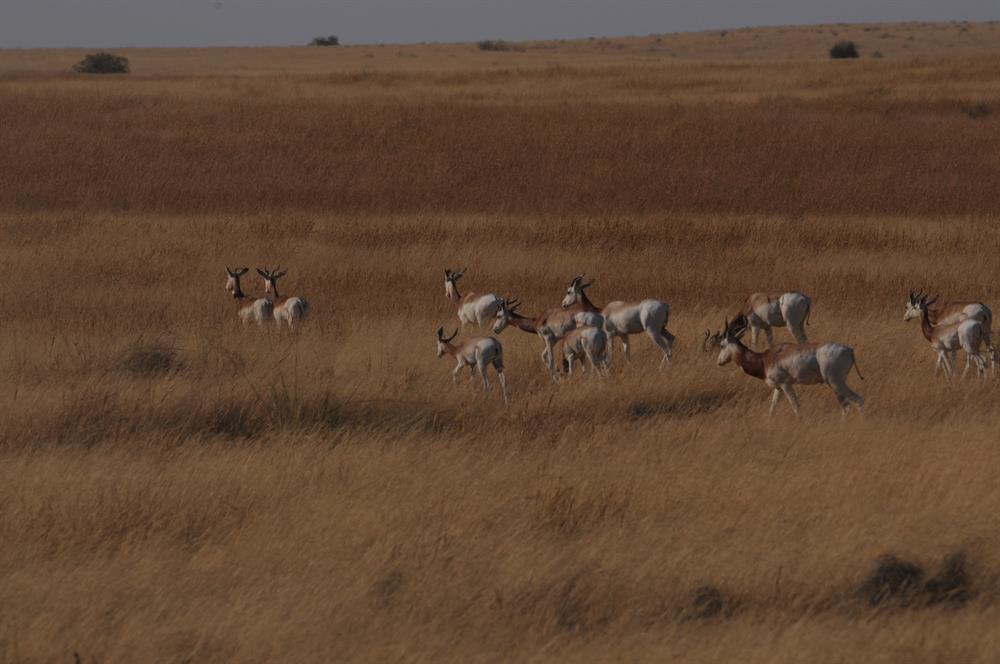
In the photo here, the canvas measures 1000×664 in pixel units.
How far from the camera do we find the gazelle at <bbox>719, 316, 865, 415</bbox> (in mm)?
10242

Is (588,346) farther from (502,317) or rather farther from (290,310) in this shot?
(290,310)

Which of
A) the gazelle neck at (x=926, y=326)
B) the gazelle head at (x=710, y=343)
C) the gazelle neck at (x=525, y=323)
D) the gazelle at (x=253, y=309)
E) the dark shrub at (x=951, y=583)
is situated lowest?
the gazelle at (x=253, y=309)

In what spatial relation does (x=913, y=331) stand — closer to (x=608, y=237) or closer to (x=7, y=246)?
(x=608, y=237)

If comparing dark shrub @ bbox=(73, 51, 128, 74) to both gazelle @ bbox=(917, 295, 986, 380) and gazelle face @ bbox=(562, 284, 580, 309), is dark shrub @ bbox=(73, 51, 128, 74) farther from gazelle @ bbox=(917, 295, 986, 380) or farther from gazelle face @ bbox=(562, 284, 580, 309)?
gazelle @ bbox=(917, 295, 986, 380)

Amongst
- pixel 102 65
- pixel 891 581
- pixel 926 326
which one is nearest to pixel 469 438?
pixel 891 581

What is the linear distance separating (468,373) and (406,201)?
15.5m

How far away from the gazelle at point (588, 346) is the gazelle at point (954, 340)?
299cm

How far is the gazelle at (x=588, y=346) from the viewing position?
12.0 meters

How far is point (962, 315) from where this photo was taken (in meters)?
12.6

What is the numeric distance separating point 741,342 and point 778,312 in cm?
215

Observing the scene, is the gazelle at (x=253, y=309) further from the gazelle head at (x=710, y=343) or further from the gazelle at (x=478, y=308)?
the gazelle head at (x=710, y=343)

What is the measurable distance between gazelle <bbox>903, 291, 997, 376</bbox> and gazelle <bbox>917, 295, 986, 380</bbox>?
9 cm

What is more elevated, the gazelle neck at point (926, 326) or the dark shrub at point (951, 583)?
the gazelle neck at point (926, 326)

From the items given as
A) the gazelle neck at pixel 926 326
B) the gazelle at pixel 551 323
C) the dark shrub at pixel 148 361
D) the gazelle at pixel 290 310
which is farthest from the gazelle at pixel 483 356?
the gazelle neck at pixel 926 326
